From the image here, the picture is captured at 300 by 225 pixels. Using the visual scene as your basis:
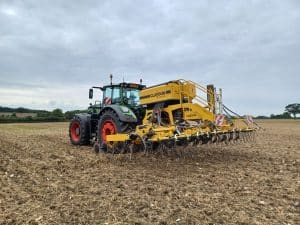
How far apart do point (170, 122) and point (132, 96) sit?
8.68 feet

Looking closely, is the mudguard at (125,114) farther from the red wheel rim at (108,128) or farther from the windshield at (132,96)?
the windshield at (132,96)

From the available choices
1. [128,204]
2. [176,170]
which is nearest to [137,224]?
[128,204]

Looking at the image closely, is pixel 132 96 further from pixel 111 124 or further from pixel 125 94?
pixel 111 124

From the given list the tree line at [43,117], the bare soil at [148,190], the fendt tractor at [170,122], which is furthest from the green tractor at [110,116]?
the tree line at [43,117]

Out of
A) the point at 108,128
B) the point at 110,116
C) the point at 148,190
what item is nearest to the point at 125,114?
the point at 110,116

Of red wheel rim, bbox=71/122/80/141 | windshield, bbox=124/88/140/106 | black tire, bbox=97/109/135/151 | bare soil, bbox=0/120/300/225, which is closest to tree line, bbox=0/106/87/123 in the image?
red wheel rim, bbox=71/122/80/141

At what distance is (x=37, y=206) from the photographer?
491 cm

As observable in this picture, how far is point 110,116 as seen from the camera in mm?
10328

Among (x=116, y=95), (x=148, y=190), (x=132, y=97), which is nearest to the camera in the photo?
(x=148, y=190)

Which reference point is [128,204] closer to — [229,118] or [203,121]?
[203,121]

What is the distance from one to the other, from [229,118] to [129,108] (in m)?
3.36

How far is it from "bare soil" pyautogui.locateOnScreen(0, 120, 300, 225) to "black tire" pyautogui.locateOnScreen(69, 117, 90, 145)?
3.46m

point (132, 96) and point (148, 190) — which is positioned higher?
point (132, 96)

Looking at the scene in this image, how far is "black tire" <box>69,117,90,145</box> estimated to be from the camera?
12.8 m
